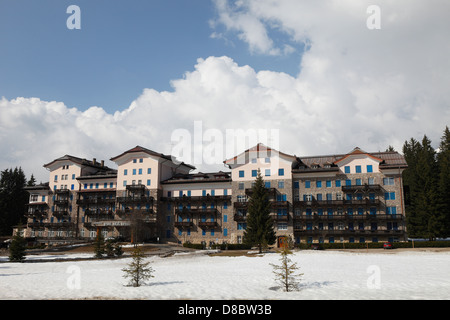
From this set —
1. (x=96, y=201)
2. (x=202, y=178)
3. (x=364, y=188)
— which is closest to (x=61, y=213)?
(x=96, y=201)

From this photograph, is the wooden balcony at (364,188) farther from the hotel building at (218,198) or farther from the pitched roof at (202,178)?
the pitched roof at (202,178)

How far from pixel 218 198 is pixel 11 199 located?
57139 millimetres

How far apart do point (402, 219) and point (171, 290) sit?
4991 centimetres

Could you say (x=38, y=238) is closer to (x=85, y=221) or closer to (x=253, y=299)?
(x=85, y=221)

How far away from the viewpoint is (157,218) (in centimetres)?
7062

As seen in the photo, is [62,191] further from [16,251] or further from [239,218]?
[16,251]

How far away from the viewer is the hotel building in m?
60.0

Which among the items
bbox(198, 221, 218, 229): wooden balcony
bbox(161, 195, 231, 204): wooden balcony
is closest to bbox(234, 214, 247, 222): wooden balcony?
bbox(161, 195, 231, 204): wooden balcony

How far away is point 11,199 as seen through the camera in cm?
9156

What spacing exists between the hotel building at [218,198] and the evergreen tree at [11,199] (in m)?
10.9

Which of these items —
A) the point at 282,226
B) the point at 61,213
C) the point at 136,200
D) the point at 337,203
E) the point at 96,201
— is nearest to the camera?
the point at 337,203

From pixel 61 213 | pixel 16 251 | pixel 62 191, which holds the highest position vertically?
pixel 62 191

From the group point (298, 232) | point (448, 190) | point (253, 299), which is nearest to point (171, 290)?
point (253, 299)

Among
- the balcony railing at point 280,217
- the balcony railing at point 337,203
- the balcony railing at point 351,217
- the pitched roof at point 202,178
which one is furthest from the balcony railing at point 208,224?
the balcony railing at point 337,203
